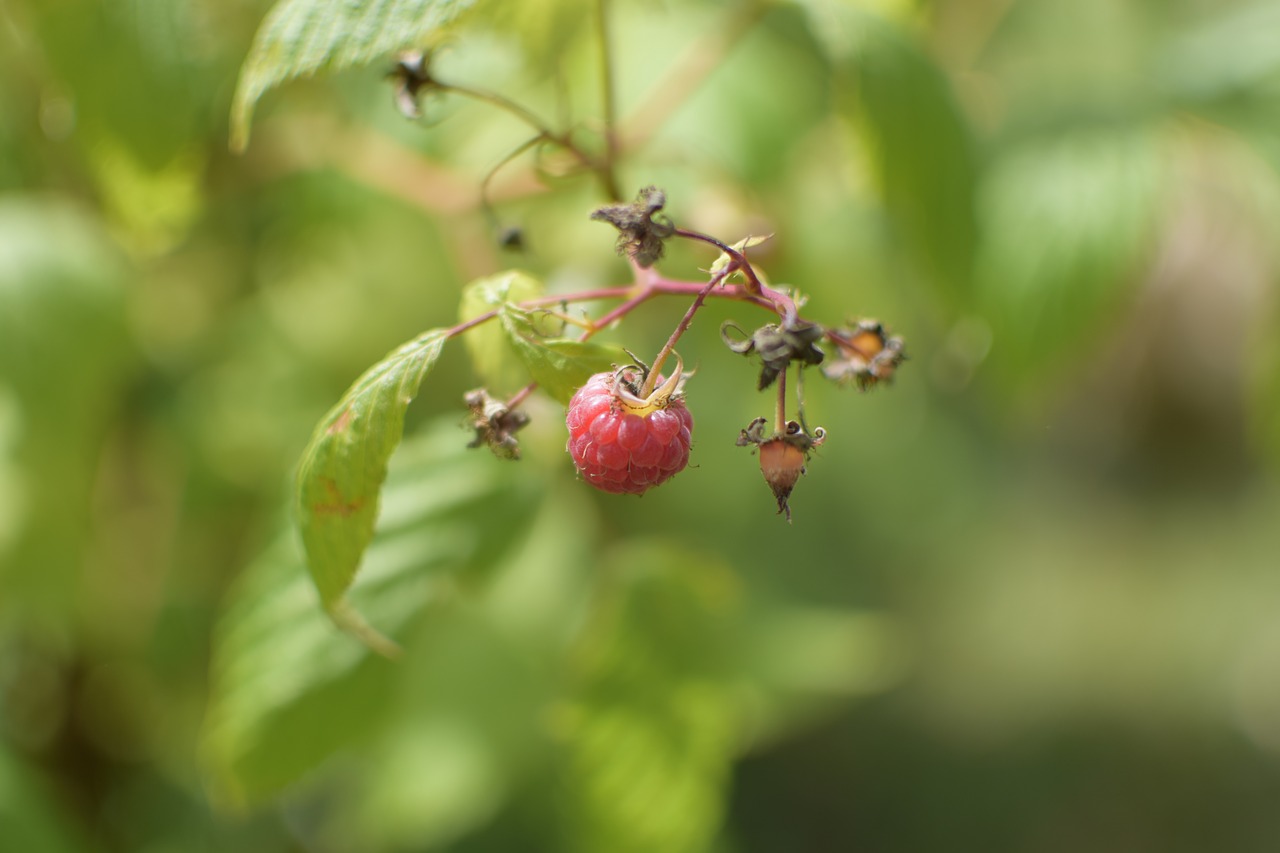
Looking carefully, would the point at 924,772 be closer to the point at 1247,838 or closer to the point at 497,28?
the point at 1247,838

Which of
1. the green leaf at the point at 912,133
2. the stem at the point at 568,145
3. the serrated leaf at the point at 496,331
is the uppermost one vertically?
the green leaf at the point at 912,133

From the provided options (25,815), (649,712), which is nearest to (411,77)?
(649,712)

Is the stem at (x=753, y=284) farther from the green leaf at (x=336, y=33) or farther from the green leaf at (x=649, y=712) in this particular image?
the green leaf at (x=649, y=712)

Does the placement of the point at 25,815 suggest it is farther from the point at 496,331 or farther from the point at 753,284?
the point at 753,284

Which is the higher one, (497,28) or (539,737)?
(497,28)

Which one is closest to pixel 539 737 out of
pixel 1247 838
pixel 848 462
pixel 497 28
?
pixel 497 28

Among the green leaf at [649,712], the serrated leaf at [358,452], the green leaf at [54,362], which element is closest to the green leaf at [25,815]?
the green leaf at [54,362]
